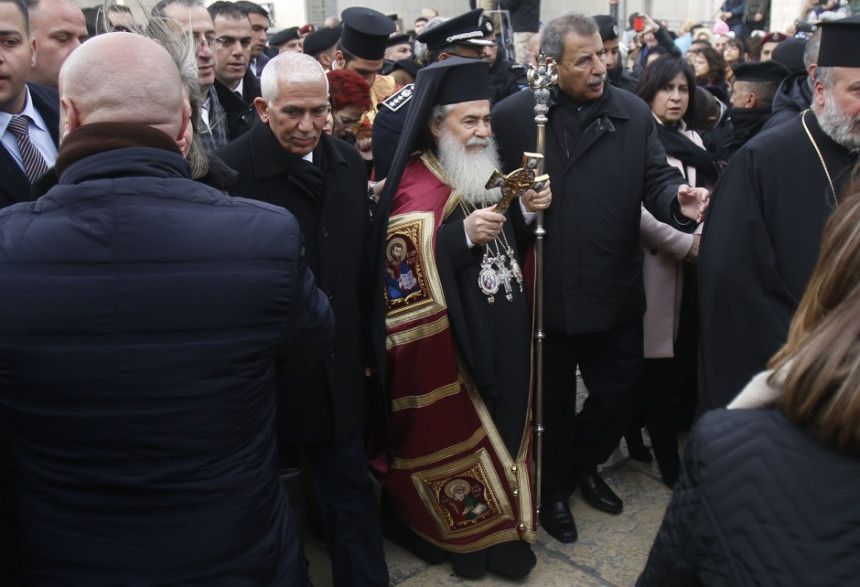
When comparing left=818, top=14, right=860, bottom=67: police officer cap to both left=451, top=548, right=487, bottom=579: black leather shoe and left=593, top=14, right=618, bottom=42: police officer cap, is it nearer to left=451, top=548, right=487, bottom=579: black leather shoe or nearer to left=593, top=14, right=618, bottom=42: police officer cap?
left=593, top=14, right=618, bottom=42: police officer cap

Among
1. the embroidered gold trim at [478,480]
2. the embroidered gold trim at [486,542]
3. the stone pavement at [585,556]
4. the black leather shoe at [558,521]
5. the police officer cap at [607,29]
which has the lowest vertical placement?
the stone pavement at [585,556]

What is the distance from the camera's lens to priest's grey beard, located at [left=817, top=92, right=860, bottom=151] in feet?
10.0

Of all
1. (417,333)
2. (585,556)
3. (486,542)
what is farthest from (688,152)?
(486,542)

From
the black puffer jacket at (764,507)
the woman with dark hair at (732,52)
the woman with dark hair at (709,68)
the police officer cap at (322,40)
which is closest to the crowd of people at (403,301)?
the black puffer jacket at (764,507)

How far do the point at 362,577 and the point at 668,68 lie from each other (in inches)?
113

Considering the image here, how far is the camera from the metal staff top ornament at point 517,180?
3.32 m

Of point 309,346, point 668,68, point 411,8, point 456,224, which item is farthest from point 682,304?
point 411,8

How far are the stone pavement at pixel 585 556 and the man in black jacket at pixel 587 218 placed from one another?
12 cm

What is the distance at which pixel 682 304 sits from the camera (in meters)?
4.39

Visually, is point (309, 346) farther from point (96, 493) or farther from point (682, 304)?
point (682, 304)

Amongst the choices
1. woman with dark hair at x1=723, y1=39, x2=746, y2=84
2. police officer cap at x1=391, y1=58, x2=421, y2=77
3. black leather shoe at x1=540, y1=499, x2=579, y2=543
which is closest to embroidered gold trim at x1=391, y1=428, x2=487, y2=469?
black leather shoe at x1=540, y1=499, x2=579, y2=543

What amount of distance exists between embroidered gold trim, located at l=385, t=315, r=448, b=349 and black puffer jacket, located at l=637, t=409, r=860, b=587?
1966 mm

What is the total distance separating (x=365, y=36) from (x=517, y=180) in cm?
224

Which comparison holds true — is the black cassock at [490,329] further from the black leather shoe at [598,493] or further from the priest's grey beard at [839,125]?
the priest's grey beard at [839,125]
